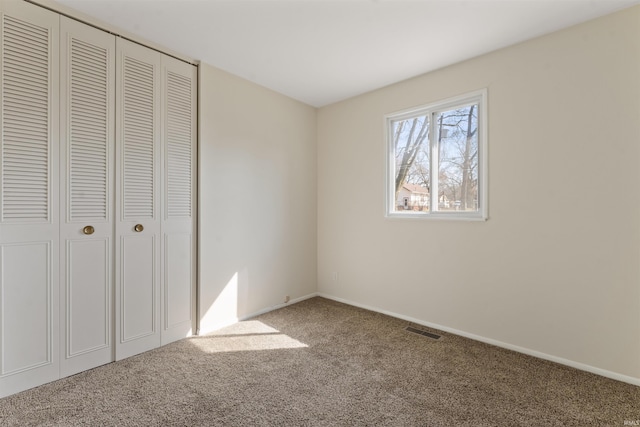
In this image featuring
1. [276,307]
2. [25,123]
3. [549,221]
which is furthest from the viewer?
[276,307]

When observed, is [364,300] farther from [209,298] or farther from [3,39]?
[3,39]

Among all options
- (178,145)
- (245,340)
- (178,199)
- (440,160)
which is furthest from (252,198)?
(440,160)

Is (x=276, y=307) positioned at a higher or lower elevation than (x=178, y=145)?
lower

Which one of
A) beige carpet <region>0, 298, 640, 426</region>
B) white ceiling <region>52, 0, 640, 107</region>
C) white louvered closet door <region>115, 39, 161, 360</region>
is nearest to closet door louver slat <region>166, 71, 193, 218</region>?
white louvered closet door <region>115, 39, 161, 360</region>

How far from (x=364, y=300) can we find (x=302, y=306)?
0.79 metres

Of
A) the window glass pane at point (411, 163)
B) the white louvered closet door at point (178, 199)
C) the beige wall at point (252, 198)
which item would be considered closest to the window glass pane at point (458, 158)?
the window glass pane at point (411, 163)

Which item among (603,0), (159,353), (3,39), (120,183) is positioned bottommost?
(159,353)

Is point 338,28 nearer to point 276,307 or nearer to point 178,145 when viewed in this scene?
point 178,145

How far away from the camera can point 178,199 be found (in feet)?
9.30

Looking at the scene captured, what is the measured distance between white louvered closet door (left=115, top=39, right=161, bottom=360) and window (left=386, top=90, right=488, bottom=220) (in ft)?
8.01

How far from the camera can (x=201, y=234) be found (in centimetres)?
298

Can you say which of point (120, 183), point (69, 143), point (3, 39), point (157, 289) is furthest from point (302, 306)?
point (3, 39)

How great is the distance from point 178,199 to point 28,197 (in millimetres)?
1017

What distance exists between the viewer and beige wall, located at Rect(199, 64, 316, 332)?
305cm
